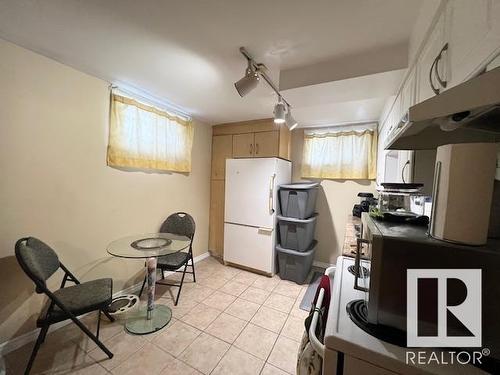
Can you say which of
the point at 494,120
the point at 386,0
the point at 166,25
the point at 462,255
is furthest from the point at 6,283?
the point at 386,0

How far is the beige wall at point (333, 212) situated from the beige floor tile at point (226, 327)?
178cm

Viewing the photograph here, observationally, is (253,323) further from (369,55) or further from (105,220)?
(369,55)

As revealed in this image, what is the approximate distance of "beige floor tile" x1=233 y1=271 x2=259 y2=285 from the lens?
277 cm

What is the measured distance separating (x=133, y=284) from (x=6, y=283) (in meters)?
1.10

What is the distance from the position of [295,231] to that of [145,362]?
202 cm

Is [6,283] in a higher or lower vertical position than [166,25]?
lower

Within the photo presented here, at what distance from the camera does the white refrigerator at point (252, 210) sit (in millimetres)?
2826

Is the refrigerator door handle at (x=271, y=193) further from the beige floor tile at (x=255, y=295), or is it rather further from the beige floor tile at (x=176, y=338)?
the beige floor tile at (x=176, y=338)

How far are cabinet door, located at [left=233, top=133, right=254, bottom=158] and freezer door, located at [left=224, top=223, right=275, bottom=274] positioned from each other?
1.11 m

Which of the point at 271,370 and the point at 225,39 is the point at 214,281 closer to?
the point at 271,370

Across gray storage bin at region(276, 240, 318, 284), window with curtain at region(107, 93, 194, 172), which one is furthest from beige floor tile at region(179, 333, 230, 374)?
window with curtain at region(107, 93, 194, 172)

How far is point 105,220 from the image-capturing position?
2.10 meters

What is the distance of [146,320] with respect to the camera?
192cm

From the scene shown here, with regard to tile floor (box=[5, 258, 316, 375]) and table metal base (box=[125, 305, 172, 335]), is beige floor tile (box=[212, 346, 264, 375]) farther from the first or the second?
table metal base (box=[125, 305, 172, 335])
